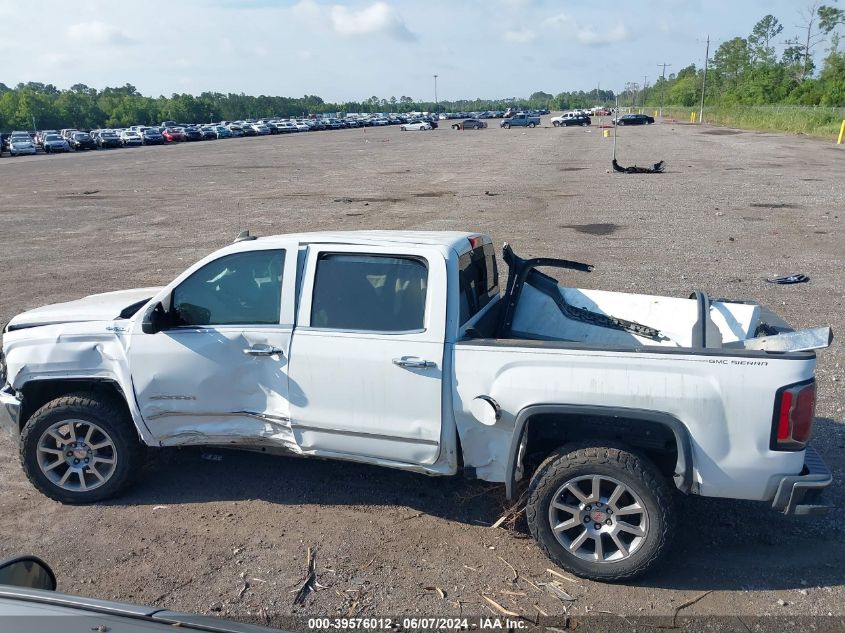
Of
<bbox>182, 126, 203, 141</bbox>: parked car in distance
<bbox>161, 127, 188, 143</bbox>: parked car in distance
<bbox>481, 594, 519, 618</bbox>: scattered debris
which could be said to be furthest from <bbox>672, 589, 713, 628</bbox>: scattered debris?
<bbox>182, 126, 203, 141</bbox>: parked car in distance

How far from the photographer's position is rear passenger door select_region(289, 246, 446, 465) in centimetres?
462

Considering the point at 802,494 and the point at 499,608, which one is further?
the point at 499,608

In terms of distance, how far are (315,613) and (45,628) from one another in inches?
81.4

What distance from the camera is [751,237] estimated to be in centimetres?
1573

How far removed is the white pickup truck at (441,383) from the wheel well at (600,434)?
0.01 metres

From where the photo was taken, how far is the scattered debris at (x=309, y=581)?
4285mm

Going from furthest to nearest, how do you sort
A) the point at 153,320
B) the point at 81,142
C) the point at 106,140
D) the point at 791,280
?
the point at 106,140, the point at 81,142, the point at 791,280, the point at 153,320

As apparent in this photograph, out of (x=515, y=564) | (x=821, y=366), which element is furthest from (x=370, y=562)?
(x=821, y=366)

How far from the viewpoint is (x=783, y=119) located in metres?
64.6

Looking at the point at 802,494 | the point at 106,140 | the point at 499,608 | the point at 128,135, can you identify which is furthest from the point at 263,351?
the point at 128,135

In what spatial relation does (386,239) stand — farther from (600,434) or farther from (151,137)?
(151,137)

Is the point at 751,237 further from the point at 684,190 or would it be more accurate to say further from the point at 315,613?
the point at 315,613

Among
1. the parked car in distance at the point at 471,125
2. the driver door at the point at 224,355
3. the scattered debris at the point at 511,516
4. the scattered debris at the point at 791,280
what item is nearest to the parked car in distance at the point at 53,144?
the parked car in distance at the point at 471,125

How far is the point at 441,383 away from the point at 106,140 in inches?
2816
